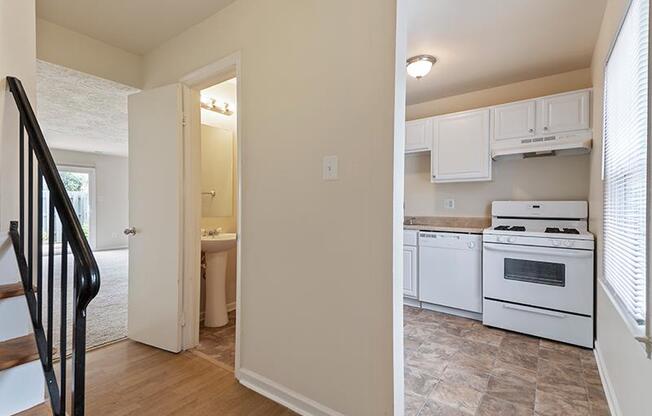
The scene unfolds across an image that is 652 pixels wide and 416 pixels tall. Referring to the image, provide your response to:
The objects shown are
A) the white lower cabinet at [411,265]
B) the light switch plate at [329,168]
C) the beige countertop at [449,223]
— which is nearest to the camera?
the light switch plate at [329,168]

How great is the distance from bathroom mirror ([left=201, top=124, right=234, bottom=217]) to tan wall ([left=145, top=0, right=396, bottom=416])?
126 cm

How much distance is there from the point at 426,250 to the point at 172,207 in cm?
262

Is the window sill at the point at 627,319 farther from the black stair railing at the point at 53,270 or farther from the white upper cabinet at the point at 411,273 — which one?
the black stair railing at the point at 53,270

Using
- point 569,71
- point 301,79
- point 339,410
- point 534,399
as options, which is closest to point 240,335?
point 339,410

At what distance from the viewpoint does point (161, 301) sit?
97.2 inches

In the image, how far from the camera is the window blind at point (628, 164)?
1313 millimetres

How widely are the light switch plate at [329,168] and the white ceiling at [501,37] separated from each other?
138 centimetres

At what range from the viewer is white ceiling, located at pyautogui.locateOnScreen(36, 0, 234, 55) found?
6.93 ft

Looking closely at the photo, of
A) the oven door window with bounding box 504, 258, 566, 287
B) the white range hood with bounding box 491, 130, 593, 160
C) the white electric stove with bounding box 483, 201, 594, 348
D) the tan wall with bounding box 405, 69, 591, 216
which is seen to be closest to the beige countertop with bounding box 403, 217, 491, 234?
the tan wall with bounding box 405, 69, 591, 216

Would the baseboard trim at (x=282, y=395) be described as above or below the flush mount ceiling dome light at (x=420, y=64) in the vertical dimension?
below

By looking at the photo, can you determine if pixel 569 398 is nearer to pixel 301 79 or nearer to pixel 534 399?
pixel 534 399

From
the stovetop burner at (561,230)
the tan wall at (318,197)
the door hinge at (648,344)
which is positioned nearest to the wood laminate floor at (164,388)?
the tan wall at (318,197)

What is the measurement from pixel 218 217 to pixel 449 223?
277 cm

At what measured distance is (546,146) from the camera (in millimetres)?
2904
